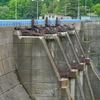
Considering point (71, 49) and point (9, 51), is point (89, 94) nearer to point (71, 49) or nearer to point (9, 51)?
point (71, 49)

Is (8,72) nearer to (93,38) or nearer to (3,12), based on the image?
(93,38)

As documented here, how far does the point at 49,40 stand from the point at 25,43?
16.4 ft

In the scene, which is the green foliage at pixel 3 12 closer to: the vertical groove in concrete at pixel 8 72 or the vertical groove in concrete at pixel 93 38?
the vertical groove in concrete at pixel 93 38

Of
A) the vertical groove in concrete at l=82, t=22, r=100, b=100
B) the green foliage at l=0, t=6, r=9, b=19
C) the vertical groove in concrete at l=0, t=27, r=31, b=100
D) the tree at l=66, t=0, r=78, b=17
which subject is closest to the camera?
the vertical groove in concrete at l=0, t=27, r=31, b=100

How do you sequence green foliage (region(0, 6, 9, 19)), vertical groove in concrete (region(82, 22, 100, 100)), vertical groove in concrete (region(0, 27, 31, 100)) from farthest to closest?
green foliage (region(0, 6, 9, 19)) → vertical groove in concrete (region(82, 22, 100, 100)) → vertical groove in concrete (region(0, 27, 31, 100))

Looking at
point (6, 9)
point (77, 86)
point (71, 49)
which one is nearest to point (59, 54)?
point (77, 86)

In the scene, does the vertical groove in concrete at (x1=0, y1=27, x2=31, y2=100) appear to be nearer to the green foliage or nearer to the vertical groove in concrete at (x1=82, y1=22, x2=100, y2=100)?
the vertical groove in concrete at (x1=82, y1=22, x2=100, y2=100)

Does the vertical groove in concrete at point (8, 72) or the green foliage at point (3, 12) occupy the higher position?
the green foliage at point (3, 12)

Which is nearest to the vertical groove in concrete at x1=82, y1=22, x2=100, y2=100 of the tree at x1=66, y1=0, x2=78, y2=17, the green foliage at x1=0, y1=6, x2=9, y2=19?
the green foliage at x1=0, y1=6, x2=9, y2=19

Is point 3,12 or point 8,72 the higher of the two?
point 3,12

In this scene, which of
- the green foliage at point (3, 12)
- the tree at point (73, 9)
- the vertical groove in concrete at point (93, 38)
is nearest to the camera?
the vertical groove in concrete at point (93, 38)

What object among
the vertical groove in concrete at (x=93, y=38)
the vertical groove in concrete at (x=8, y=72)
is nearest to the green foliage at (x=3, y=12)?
the vertical groove in concrete at (x=93, y=38)

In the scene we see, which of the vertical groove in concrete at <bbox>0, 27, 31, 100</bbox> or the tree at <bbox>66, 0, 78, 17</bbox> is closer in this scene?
the vertical groove in concrete at <bbox>0, 27, 31, 100</bbox>

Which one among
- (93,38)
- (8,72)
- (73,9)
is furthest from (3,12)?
(8,72)
